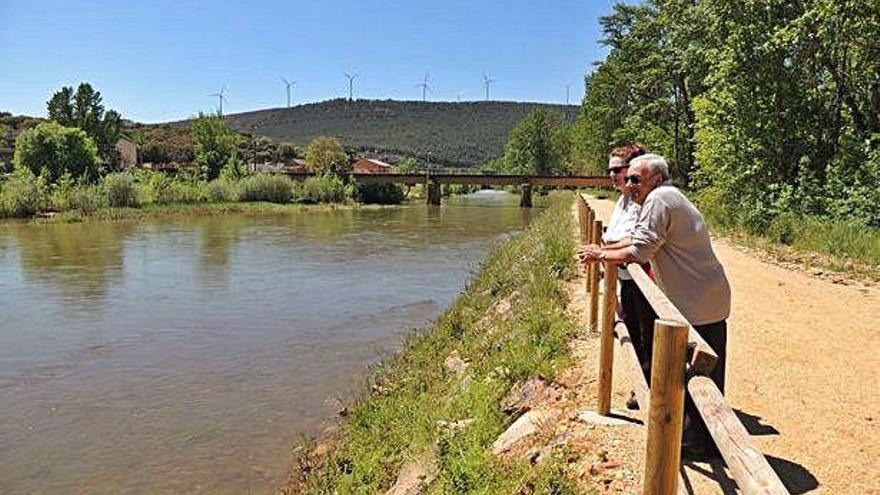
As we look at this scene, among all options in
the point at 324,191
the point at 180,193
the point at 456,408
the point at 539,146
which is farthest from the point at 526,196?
the point at 456,408

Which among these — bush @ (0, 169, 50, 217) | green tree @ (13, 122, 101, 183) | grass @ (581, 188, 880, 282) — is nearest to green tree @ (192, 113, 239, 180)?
green tree @ (13, 122, 101, 183)

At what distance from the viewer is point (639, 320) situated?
5352mm

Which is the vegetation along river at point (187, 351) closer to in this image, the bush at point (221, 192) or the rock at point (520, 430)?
the rock at point (520, 430)

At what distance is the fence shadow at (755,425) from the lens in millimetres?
5164

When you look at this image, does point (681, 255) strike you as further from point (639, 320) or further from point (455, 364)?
point (455, 364)

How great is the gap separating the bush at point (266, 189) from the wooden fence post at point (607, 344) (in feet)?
204

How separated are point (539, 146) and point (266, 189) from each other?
48.0 m

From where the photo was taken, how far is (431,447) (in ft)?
20.7

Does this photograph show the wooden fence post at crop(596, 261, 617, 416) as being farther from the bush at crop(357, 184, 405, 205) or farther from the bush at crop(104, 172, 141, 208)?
the bush at crop(357, 184, 405, 205)

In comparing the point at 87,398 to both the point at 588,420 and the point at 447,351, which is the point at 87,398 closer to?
the point at 447,351

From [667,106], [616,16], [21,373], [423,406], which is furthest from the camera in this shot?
[616,16]

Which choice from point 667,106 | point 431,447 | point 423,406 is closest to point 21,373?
point 423,406

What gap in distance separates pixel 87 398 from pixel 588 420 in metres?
8.38

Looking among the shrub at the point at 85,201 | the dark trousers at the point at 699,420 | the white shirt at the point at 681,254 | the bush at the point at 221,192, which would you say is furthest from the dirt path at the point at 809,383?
the bush at the point at 221,192
